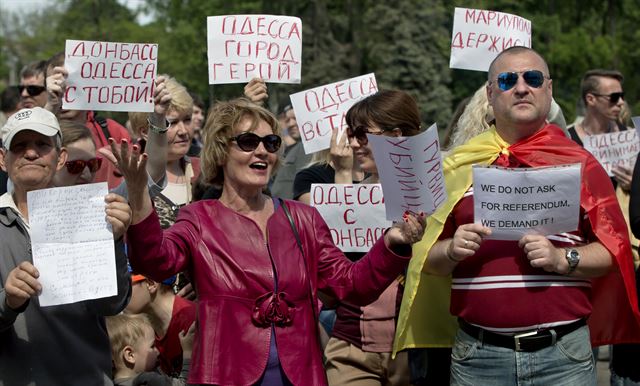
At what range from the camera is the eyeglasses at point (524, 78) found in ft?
15.3

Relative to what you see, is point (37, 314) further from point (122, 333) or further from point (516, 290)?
point (516, 290)

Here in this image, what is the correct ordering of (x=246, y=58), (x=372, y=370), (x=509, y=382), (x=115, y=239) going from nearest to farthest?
(x=115, y=239)
(x=509, y=382)
(x=372, y=370)
(x=246, y=58)

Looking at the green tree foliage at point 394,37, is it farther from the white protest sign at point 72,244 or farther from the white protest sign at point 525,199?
the white protest sign at point 72,244

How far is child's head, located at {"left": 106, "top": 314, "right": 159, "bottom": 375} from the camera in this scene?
5.65 m

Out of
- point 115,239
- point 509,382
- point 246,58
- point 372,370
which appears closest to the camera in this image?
point 115,239

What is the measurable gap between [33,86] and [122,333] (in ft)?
11.5

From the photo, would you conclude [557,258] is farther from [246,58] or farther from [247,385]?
[246,58]

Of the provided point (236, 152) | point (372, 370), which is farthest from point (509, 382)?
point (236, 152)

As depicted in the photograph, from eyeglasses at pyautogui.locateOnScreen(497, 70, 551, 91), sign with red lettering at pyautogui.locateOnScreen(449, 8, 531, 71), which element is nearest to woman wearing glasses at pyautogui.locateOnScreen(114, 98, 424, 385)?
eyeglasses at pyautogui.locateOnScreen(497, 70, 551, 91)

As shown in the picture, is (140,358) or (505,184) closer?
(505,184)

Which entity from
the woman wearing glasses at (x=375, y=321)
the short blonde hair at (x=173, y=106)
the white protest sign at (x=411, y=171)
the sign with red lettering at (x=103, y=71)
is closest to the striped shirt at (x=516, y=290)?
the white protest sign at (x=411, y=171)

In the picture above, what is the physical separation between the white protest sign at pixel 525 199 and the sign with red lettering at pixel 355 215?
53.5 inches

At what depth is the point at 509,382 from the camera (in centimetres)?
452

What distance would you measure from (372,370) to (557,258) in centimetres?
137
